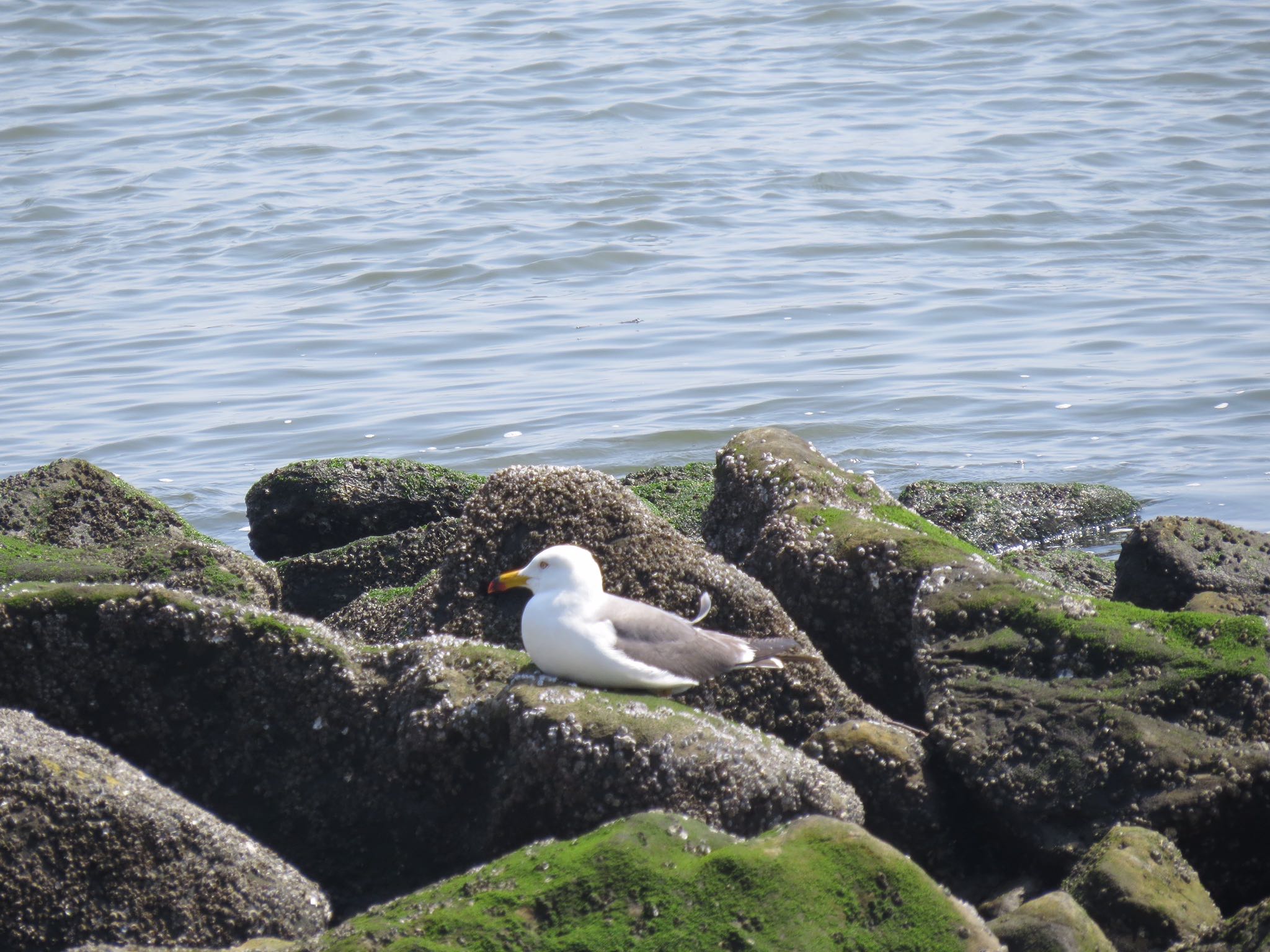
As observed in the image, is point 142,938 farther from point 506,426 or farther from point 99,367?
point 99,367

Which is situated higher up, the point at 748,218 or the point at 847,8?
the point at 847,8

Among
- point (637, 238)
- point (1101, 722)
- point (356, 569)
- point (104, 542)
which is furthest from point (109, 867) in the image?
point (637, 238)

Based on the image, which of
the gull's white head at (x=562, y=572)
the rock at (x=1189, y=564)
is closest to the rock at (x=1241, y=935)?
the gull's white head at (x=562, y=572)

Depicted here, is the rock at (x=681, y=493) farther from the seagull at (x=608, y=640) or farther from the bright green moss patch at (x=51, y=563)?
the bright green moss patch at (x=51, y=563)

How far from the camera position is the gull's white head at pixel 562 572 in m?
5.14

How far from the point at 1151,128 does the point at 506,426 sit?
13.3 m

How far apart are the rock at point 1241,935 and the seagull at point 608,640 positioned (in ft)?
6.46

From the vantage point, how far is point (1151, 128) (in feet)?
69.3

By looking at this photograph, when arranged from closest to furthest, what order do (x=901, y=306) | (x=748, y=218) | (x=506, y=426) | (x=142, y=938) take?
(x=142, y=938)
(x=506, y=426)
(x=901, y=306)
(x=748, y=218)

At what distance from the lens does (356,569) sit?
25.2 ft

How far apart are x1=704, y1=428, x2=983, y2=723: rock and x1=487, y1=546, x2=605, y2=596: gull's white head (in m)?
1.28

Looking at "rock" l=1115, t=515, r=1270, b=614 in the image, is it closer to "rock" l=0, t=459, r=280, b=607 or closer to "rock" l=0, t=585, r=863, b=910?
"rock" l=0, t=585, r=863, b=910

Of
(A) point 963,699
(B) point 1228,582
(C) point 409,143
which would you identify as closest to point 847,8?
(C) point 409,143

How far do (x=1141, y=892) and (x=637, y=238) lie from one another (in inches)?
577
